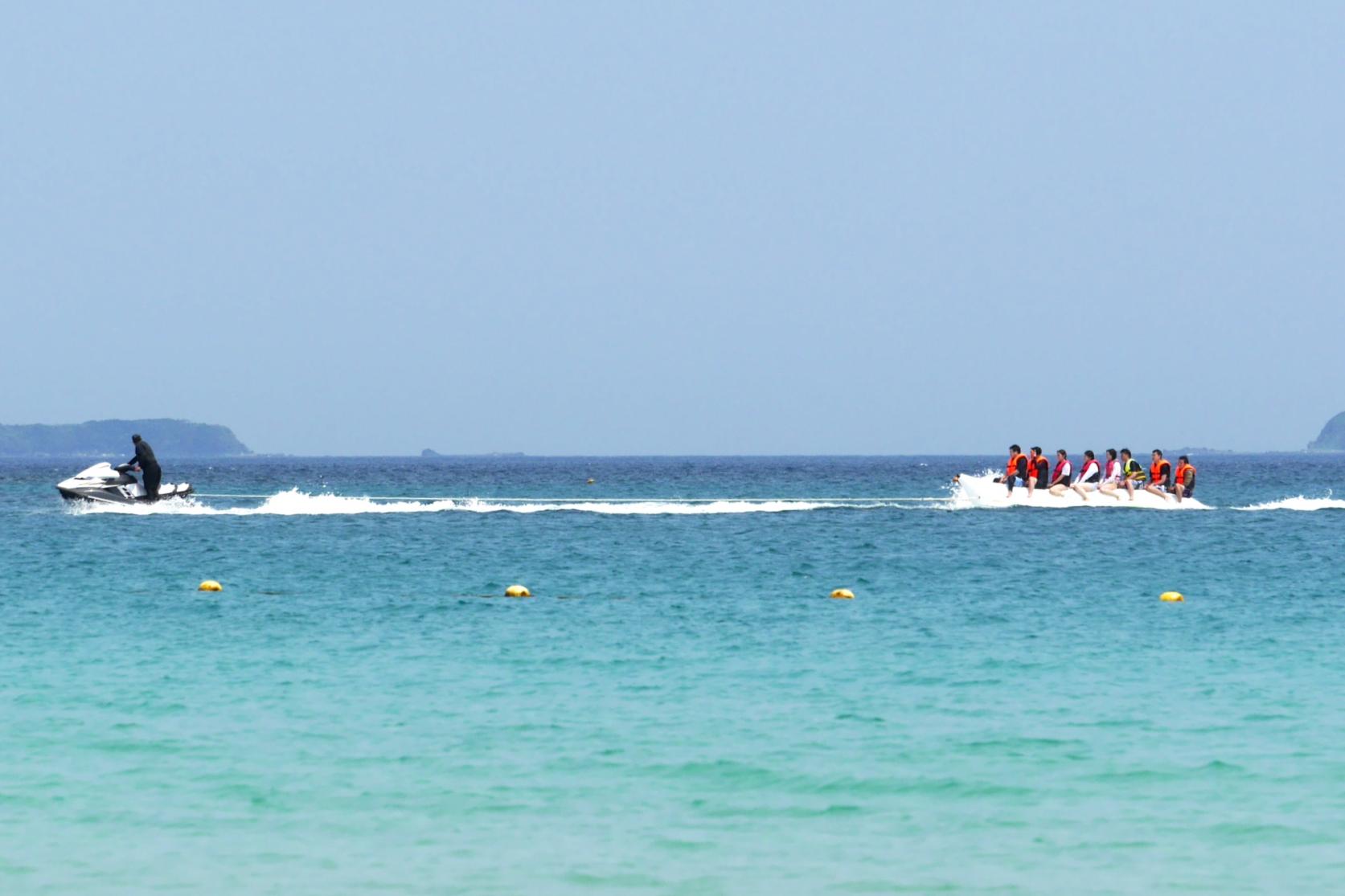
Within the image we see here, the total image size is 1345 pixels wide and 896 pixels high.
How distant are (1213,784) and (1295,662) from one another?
6.87m

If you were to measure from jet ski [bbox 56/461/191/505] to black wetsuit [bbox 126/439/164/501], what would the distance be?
0.96 feet

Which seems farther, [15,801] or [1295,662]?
[1295,662]

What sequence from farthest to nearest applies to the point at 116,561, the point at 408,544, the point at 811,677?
the point at 408,544
the point at 116,561
the point at 811,677

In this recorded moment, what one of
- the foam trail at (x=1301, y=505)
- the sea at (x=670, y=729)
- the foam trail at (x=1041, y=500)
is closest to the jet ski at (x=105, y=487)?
the sea at (x=670, y=729)

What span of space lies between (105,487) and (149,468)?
4.83 ft

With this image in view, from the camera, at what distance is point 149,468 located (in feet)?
134

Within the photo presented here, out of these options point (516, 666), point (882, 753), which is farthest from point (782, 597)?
point (882, 753)

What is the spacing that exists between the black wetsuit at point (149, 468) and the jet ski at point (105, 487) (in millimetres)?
291

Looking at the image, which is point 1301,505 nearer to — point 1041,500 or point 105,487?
point 1041,500

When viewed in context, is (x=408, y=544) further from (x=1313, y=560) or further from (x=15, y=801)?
(x=15, y=801)

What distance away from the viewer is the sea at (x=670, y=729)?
9891mm

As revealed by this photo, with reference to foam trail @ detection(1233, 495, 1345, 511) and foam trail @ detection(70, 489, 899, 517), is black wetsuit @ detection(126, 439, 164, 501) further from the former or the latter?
foam trail @ detection(1233, 495, 1345, 511)

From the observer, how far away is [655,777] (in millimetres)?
12039

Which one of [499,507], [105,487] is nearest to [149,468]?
[105,487]
